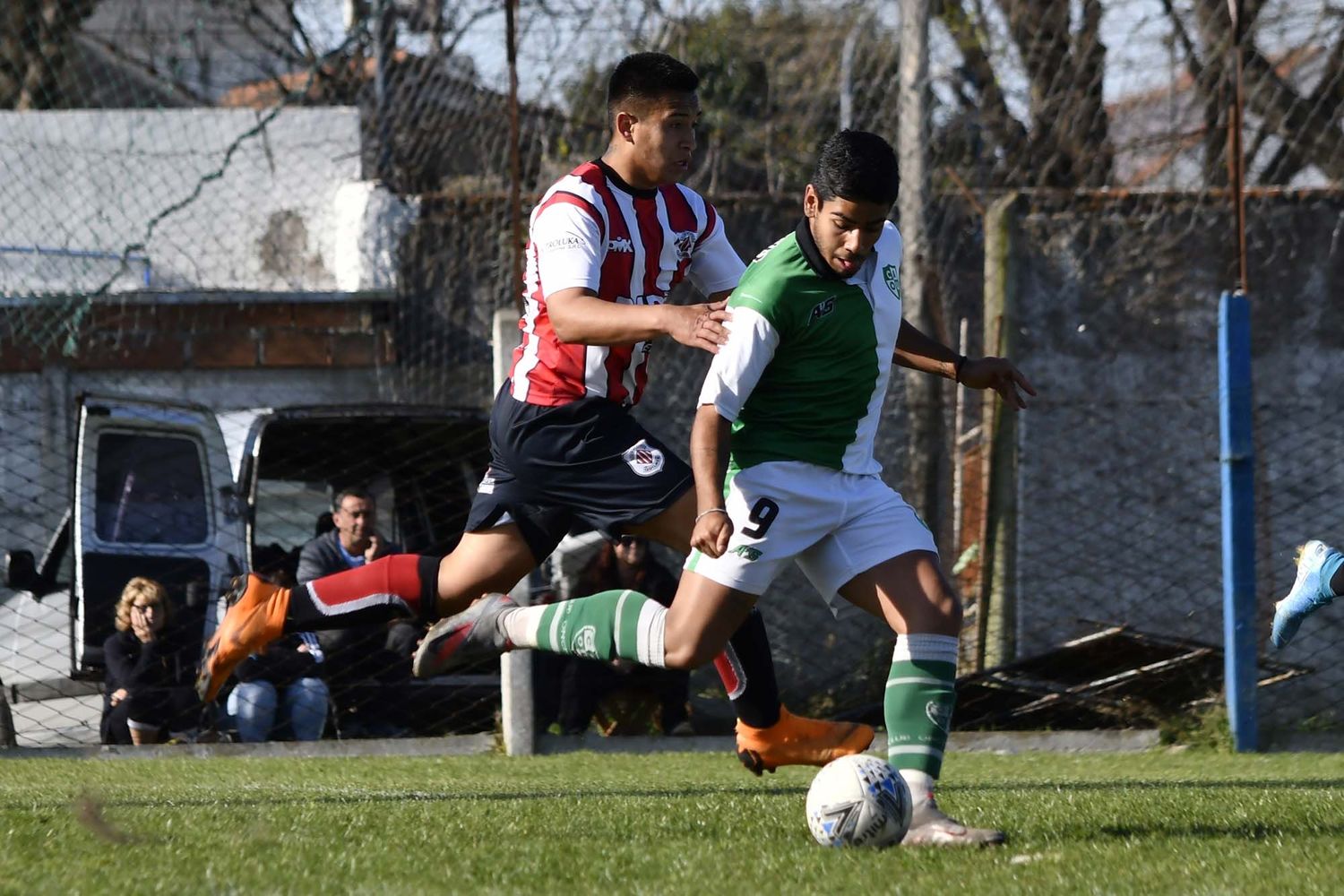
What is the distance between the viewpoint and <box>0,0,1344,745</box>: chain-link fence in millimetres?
8945

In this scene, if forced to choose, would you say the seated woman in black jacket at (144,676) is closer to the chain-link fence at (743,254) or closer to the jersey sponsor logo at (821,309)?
the chain-link fence at (743,254)

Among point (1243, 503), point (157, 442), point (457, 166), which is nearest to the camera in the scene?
point (1243, 503)

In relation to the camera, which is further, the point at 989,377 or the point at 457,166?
the point at 457,166

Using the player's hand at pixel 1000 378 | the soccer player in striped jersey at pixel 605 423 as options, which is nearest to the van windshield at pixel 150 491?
the soccer player in striped jersey at pixel 605 423

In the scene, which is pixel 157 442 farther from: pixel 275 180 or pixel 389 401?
pixel 275 180

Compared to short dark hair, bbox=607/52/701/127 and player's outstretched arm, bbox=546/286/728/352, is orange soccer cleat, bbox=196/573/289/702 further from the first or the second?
short dark hair, bbox=607/52/701/127

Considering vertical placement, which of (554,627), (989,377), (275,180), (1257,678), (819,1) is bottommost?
(1257,678)

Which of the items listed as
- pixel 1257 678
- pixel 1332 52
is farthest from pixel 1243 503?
pixel 1332 52

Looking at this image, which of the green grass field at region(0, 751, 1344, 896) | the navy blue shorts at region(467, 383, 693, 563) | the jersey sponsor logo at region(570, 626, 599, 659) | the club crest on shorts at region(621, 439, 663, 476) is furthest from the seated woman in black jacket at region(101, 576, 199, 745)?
the club crest on shorts at region(621, 439, 663, 476)

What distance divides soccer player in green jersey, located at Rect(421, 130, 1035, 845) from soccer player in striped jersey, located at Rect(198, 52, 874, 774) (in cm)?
34

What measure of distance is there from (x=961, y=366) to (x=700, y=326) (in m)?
1.03

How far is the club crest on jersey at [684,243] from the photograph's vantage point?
16.3 feet

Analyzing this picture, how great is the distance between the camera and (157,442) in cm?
888

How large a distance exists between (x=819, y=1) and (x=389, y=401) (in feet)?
11.3
